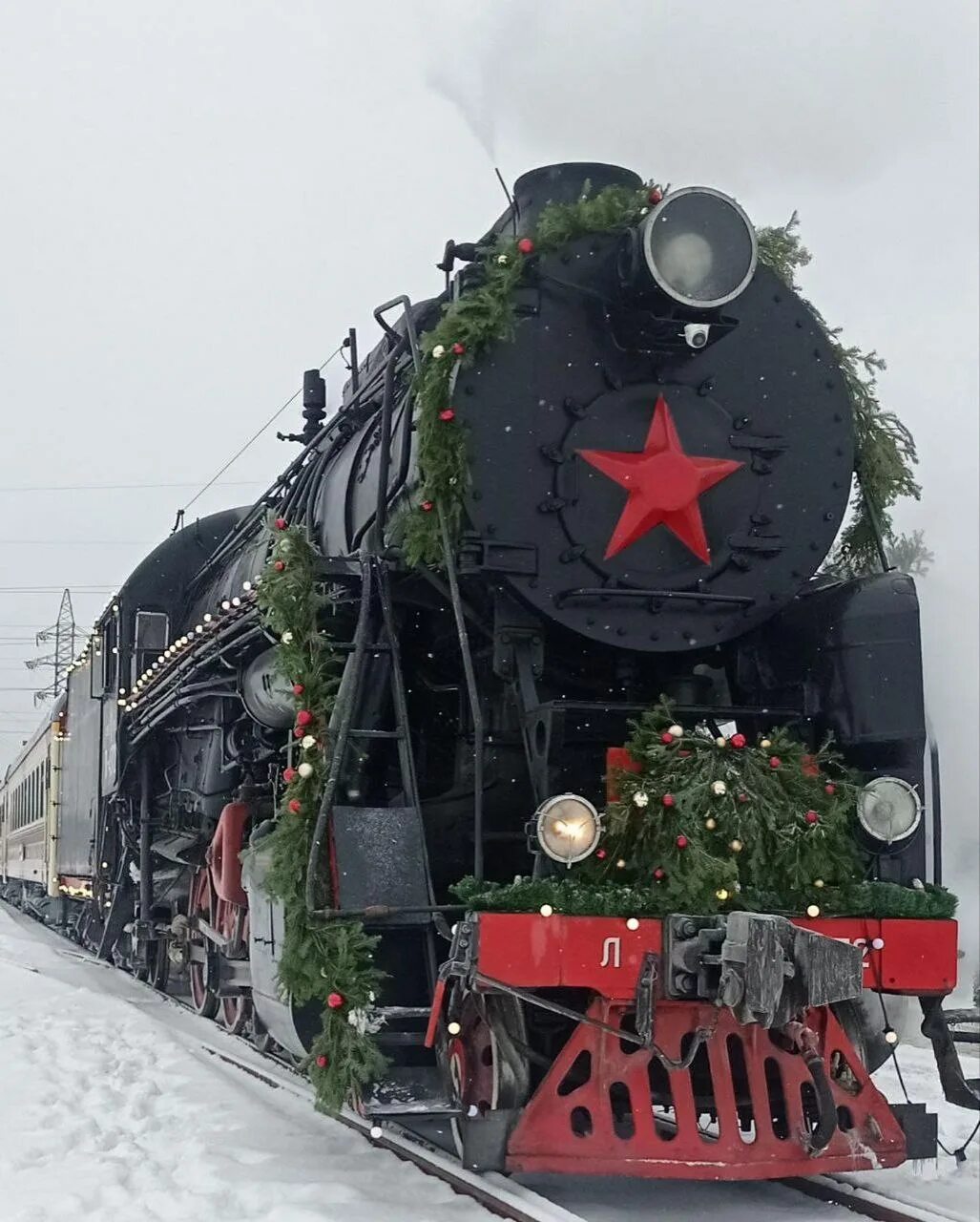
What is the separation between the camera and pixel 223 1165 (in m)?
4.35

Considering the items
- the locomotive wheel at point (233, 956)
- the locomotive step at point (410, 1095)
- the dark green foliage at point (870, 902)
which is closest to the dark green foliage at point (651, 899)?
the dark green foliage at point (870, 902)

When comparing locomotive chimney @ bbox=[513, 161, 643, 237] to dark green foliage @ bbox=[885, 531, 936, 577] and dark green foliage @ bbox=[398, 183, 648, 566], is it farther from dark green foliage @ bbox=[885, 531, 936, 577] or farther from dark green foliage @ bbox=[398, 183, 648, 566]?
dark green foliage @ bbox=[885, 531, 936, 577]

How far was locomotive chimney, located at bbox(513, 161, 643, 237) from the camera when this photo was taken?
500cm

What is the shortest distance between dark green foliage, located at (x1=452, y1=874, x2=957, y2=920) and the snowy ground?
2.79 feet

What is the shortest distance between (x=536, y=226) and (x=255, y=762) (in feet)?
9.71

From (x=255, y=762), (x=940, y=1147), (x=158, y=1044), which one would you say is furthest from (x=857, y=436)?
(x=158, y=1044)

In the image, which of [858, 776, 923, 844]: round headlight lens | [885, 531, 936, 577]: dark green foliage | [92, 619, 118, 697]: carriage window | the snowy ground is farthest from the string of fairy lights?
[885, 531, 936, 577]: dark green foliage

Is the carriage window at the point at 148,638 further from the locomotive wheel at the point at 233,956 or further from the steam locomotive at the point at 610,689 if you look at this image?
the steam locomotive at the point at 610,689

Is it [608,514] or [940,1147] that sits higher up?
[608,514]

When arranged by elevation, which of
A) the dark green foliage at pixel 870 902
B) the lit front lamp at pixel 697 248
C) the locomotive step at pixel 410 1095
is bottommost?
the locomotive step at pixel 410 1095

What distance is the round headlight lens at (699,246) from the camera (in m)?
4.49

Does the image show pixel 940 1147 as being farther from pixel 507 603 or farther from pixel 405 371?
pixel 405 371

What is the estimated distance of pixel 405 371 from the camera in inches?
206

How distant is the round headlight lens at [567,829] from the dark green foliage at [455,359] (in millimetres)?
938
